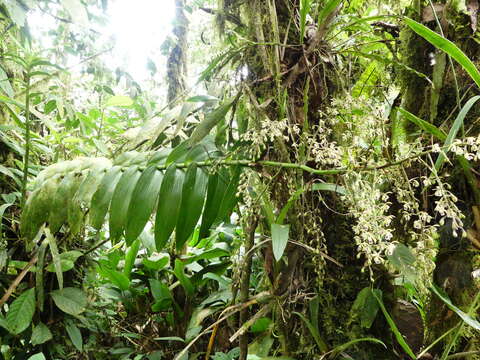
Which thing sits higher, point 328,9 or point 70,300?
point 328,9

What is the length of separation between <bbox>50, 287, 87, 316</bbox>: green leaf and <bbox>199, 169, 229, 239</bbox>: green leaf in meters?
0.61

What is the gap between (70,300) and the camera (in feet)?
3.90

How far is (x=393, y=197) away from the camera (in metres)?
0.85

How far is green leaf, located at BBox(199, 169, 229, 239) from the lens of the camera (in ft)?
2.72

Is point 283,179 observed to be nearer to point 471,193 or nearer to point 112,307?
point 471,193

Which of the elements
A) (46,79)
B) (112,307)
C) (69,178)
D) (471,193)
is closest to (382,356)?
(471,193)

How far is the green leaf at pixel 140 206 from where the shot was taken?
0.79 metres

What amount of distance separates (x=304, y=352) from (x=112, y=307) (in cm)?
93

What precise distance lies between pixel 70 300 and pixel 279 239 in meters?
0.85

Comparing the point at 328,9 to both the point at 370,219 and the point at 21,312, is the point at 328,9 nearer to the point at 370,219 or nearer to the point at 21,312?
the point at 370,219

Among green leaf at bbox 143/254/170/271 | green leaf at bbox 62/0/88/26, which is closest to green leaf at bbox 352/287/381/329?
green leaf at bbox 143/254/170/271

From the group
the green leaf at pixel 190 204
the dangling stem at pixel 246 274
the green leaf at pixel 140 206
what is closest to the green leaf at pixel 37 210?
the green leaf at pixel 140 206

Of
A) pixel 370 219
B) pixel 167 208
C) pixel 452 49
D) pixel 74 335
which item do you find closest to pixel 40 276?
pixel 74 335

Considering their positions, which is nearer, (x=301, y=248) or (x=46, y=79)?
(x=301, y=248)
